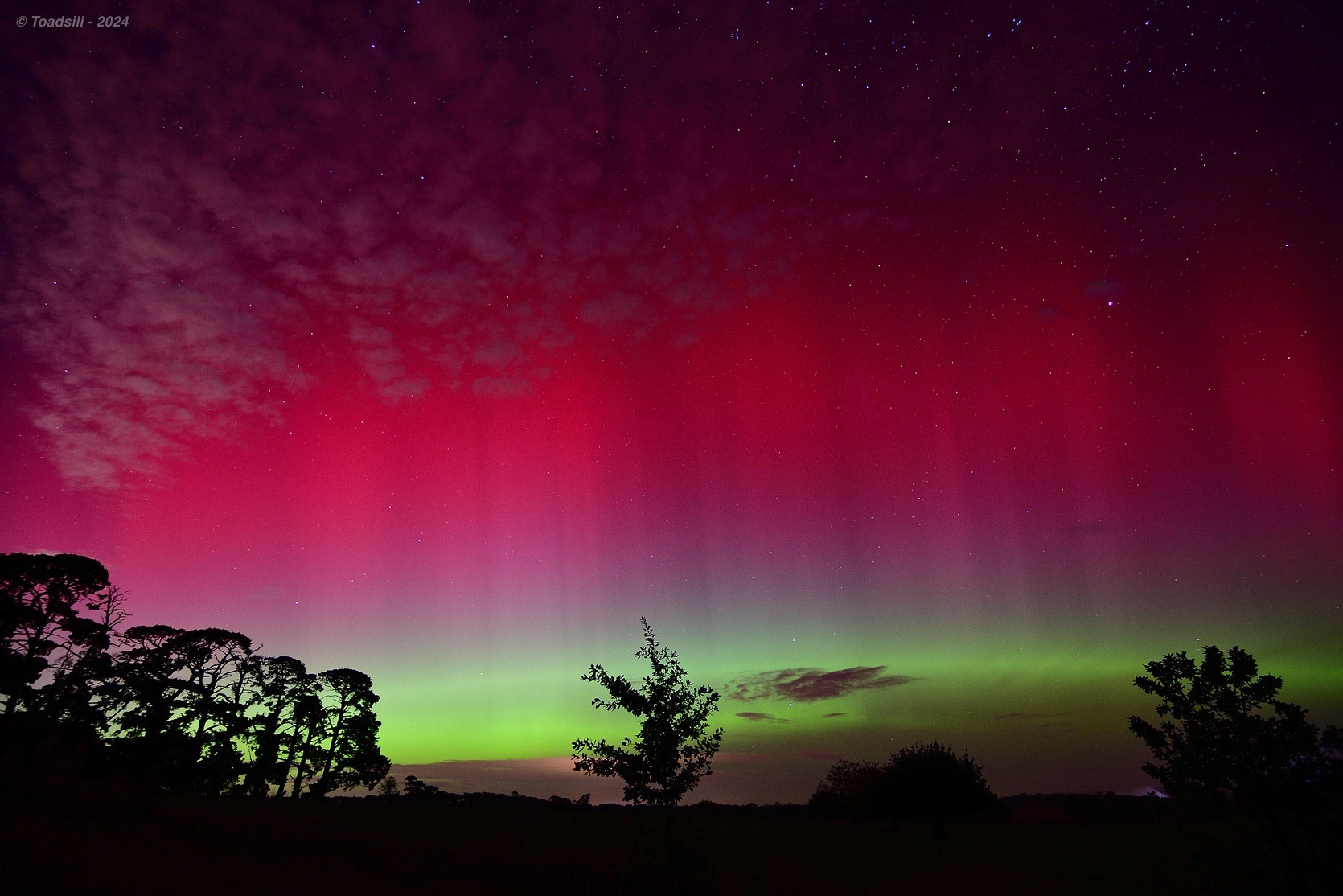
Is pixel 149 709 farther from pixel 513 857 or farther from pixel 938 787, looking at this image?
pixel 938 787

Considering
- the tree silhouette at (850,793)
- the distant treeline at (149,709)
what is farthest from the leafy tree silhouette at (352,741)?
the tree silhouette at (850,793)

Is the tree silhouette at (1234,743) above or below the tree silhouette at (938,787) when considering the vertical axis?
above

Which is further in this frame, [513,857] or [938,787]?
[938,787]

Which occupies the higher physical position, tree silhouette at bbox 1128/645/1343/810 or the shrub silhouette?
tree silhouette at bbox 1128/645/1343/810

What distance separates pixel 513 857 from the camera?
31391mm

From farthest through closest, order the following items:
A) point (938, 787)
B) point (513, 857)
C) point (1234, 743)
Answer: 1. point (938, 787)
2. point (513, 857)
3. point (1234, 743)

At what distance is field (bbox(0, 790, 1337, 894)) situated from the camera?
50.7 feet

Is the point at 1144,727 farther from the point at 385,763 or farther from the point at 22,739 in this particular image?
the point at 385,763

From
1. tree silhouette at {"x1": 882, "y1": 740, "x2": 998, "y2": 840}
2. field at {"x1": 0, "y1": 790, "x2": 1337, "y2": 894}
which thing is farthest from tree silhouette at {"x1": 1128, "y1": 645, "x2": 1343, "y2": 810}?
tree silhouette at {"x1": 882, "y1": 740, "x2": 998, "y2": 840}

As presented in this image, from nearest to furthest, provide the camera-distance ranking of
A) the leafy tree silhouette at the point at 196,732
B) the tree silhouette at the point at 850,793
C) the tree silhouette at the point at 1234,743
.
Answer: the tree silhouette at the point at 1234,743, the leafy tree silhouette at the point at 196,732, the tree silhouette at the point at 850,793

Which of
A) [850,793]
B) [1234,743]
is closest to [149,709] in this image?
[1234,743]

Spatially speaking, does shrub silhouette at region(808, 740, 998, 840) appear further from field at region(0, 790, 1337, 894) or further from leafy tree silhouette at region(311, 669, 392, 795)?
leafy tree silhouette at region(311, 669, 392, 795)

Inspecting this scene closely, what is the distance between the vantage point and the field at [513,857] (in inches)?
609

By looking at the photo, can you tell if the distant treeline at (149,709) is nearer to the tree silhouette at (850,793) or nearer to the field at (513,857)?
the field at (513,857)
